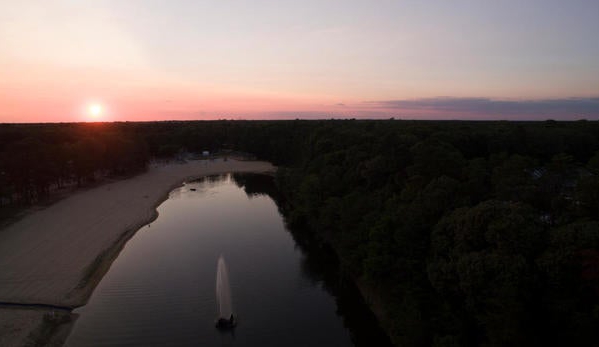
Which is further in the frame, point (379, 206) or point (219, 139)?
point (219, 139)

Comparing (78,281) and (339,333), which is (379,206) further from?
(78,281)

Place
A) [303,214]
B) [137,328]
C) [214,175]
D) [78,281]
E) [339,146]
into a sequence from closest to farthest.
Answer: [137,328] → [78,281] → [303,214] → [339,146] → [214,175]

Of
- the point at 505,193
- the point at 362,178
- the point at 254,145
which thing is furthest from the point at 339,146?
the point at 254,145

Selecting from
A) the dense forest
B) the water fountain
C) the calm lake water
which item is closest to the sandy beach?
the calm lake water

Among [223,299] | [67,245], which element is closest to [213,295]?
[223,299]

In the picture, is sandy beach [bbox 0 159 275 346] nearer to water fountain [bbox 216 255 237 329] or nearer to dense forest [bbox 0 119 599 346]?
water fountain [bbox 216 255 237 329]

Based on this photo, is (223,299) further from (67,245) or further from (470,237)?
(67,245)
